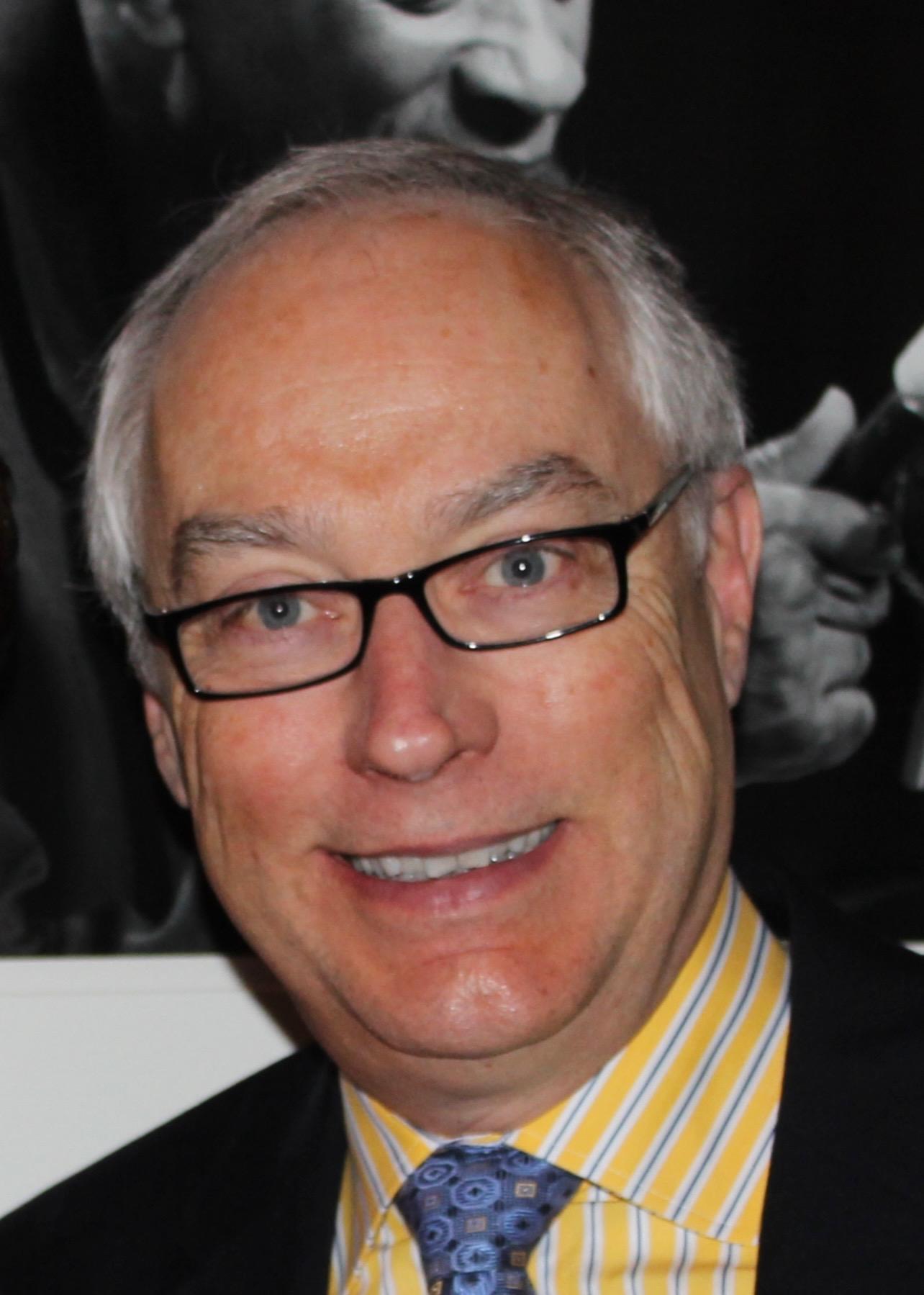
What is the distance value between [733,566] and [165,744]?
0.63 m

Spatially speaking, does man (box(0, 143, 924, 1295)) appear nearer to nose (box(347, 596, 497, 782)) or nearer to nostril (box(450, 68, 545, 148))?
nose (box(347, 596, 497, 782))

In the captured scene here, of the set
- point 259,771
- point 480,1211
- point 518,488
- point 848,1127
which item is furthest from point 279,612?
point 848,1127

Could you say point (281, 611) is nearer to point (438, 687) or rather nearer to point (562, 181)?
point (438, 687)

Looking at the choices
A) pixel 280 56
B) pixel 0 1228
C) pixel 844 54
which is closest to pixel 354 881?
pixel 0 1228

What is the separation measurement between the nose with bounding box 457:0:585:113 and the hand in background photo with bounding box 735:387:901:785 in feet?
1.53

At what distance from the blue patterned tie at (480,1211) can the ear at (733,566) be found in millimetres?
505

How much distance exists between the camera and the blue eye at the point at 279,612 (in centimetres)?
159

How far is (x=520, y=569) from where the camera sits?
1.55 metres

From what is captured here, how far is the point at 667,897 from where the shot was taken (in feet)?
5.12

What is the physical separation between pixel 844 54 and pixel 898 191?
0.17 meters

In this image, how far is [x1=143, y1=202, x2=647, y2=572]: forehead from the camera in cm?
151

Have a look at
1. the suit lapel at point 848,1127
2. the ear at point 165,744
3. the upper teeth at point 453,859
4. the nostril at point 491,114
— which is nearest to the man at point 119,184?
the nostril at point 491,114

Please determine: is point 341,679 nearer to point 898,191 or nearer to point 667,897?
point 667,897

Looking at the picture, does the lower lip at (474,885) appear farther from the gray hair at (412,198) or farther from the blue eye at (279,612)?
the gray hair at (412,198)
